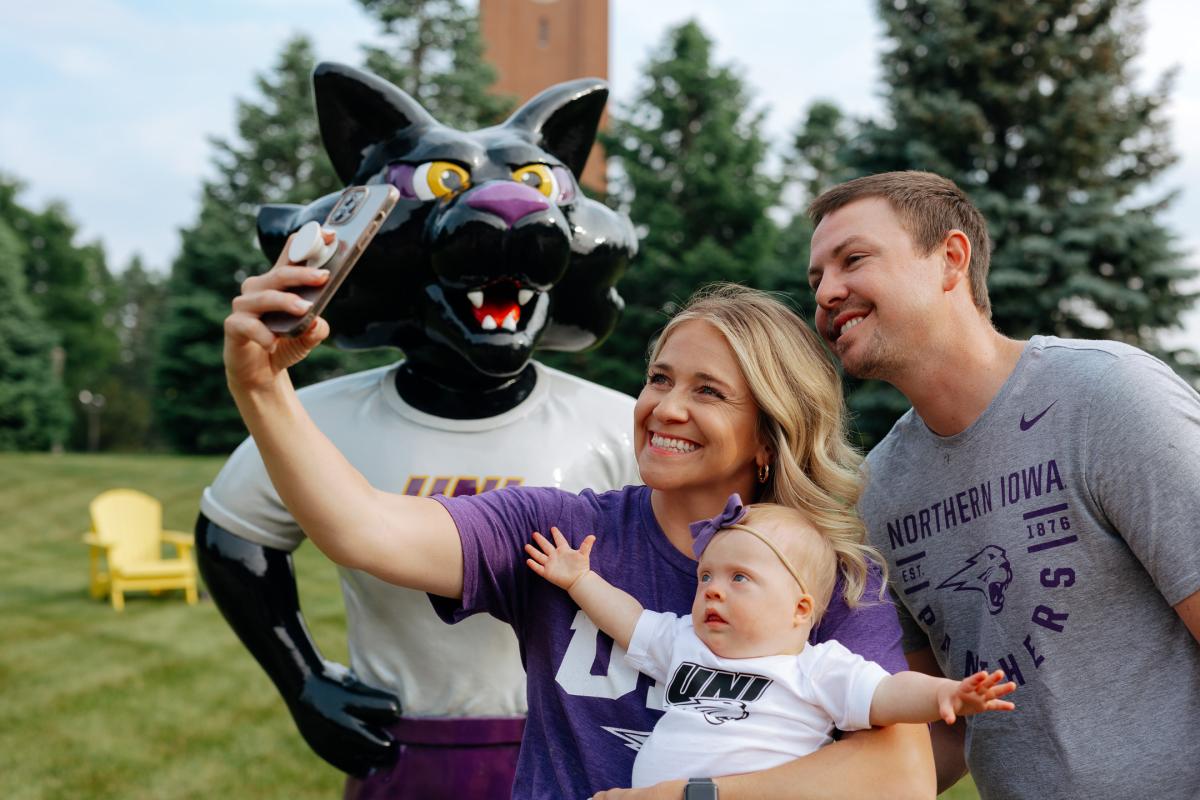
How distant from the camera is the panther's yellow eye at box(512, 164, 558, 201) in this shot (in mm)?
2742

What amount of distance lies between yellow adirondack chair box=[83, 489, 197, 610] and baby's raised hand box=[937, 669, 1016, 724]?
30.8ft

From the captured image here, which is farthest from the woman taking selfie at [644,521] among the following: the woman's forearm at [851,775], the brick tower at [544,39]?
the brick tower at [544,39]

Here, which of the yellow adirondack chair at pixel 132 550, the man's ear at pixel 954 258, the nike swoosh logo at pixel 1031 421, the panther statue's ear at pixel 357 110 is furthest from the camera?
the yellow adirondack chair at pixel 132 550

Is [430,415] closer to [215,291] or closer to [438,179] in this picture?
[438,179]

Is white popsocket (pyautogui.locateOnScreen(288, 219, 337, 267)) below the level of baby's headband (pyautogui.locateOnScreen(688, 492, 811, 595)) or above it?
above

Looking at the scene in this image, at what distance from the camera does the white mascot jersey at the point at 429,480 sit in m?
2.55

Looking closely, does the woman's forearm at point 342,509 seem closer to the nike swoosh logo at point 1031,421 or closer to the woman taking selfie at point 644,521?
the woman taking selfie at point 644,521

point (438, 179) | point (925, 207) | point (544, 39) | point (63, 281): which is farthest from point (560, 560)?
point (63, 281)

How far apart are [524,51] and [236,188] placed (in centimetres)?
1322

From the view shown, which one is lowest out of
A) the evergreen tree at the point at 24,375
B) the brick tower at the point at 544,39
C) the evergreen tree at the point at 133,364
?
the evergreen tree at the point at 133,364

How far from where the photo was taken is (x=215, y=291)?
23.3 meters

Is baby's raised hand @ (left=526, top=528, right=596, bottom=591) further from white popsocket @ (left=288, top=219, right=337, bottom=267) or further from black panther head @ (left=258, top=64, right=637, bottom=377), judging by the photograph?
black panther head @ (left=258, top=64, right=637, bottom=377)

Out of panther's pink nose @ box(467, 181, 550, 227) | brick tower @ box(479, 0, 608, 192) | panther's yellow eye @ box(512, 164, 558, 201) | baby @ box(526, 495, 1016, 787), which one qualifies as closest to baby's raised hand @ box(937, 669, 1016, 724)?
baby @ box(526, 495, 1016, 787)

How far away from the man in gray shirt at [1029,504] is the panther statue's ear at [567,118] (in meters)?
0.94
